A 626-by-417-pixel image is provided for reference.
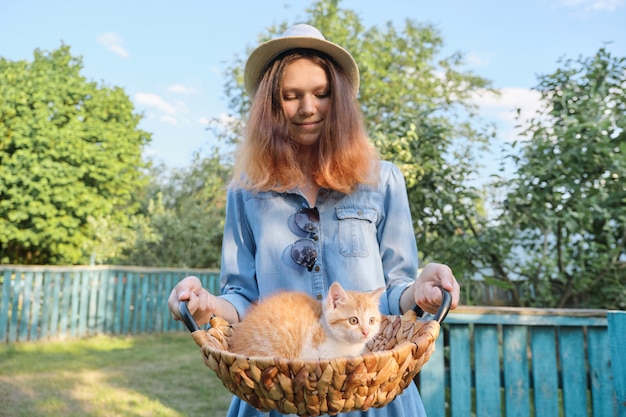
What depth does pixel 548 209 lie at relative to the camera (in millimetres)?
3738

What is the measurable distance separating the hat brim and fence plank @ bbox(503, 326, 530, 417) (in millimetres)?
1894

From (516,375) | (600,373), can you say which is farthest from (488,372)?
(600,373)

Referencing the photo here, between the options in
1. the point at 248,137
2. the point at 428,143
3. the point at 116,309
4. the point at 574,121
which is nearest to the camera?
the point at 248,137

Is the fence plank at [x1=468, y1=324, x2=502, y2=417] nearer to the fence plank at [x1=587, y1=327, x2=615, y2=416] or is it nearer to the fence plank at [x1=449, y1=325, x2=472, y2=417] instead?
the fence plank at [x1=449, y1=325, x2=472, y2=417]

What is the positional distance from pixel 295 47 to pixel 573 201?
2840 millimetres

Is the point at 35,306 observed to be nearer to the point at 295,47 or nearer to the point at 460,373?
the point at 460,373

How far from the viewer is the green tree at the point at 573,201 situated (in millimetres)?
3531

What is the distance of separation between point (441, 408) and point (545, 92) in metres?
2.84

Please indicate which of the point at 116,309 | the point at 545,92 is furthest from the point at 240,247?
the point at 116,309

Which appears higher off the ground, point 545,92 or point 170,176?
point 170,176

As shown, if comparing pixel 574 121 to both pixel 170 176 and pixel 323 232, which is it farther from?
pixel 170 176

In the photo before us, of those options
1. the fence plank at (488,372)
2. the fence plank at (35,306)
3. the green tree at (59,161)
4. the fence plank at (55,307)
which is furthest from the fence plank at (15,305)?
the fence plank at (488,372)

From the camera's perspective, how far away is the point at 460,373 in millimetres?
2900

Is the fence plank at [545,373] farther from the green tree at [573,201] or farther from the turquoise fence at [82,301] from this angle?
the turquoise fence at [82,301]
